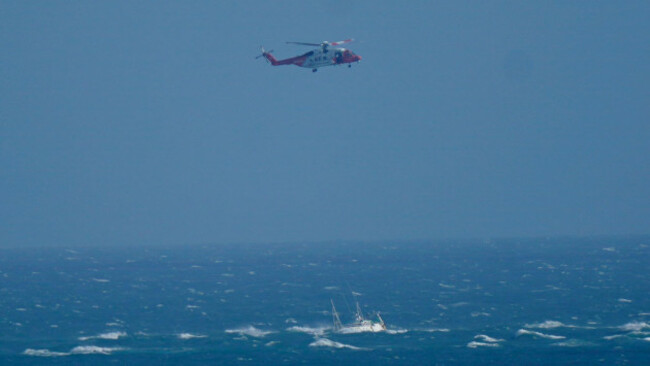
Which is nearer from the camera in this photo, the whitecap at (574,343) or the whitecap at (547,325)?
the whitecap at (574,343)

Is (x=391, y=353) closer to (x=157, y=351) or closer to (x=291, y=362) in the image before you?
(x=291, y=362)

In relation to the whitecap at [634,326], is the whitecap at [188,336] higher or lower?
lower

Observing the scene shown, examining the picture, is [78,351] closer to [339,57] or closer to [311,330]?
[311,330]

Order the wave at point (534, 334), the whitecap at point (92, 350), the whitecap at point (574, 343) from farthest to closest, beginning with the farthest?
the wave at point (534, 334) → the whitecap at point (574, 343) → the whitecap at point (92, 350)

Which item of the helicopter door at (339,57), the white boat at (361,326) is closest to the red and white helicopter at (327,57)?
the helicopter door at (339,57)

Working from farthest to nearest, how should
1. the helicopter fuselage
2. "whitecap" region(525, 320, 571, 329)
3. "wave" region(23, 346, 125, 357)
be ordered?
"whitecap" region(525, 320, 571, 329), the helicopter fuselage, "wave" region(23, 346, 125, 357)

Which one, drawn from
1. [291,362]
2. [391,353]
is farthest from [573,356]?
[291,362]

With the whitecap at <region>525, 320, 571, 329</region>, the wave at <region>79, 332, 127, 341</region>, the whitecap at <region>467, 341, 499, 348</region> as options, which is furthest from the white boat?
the wave at <region>79, 332, 127, 341</region>

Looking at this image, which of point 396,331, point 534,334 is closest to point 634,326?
point 534,334

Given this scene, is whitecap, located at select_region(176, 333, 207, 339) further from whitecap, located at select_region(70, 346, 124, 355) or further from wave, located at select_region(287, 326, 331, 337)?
wave, located at select_region(287, 326, 331, 337)

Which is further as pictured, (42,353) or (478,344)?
(478,344)

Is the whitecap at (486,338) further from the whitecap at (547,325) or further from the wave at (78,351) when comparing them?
the wave at (78,351)
